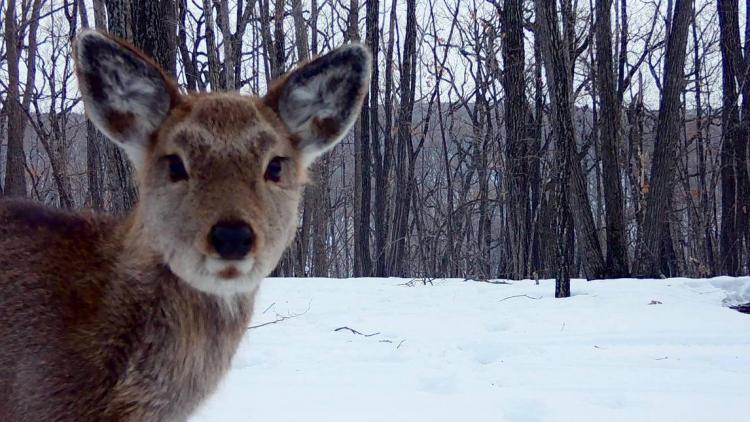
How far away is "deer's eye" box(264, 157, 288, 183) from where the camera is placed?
9.46ft

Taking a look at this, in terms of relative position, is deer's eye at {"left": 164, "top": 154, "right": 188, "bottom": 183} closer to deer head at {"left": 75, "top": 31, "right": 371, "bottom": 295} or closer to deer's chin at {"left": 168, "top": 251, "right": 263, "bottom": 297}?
deer head at {"left": 75, "top": 31, "right": 371, "bottom": 295}

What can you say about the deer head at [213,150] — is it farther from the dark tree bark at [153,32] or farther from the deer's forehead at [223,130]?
the dark tree bark at [153,32]

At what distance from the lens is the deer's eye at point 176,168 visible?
108 inches

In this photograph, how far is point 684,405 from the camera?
4.08m

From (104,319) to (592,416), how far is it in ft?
9.41

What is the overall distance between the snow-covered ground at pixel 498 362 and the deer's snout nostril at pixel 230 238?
5.06 feet

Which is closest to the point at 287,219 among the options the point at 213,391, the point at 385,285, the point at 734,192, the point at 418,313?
the point at 213,391

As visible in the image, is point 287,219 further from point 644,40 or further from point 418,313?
point 644,40

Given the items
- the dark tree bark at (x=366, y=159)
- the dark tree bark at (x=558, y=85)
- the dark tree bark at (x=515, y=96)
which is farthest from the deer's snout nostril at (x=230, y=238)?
the dark tree bark at (x=366, y=159)

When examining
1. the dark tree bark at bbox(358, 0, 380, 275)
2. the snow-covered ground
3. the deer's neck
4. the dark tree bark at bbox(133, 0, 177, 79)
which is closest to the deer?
the deer's neck

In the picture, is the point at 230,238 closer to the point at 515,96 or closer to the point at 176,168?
the point at 176,168

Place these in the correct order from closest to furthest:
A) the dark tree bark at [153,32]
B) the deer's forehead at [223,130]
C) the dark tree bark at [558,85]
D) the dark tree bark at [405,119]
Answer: the deer's forehead at [223,130], the dark tree bark at [153,32], the dark tree bark at [558,85], the dark tree bark at [405,119]

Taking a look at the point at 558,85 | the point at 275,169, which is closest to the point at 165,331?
the point at 275,169

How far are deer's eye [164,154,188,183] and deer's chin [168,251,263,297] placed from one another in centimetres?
34
